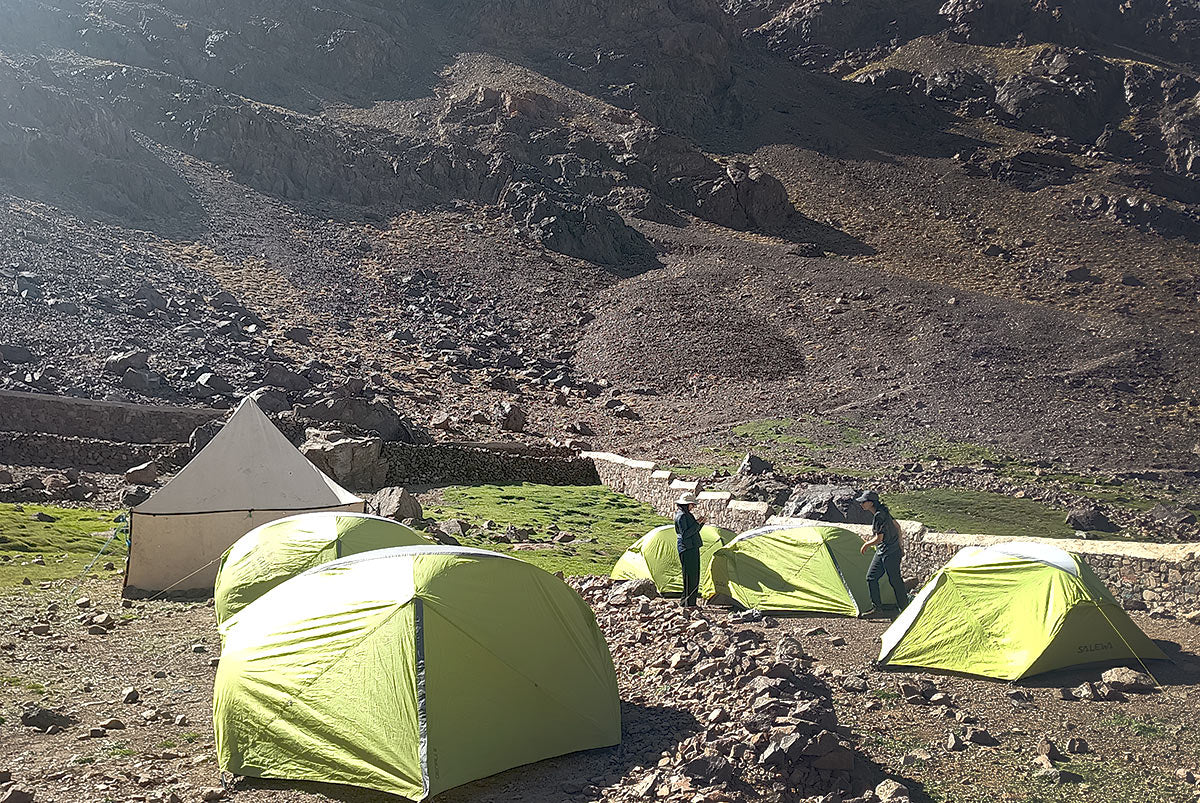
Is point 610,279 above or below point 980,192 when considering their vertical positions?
below

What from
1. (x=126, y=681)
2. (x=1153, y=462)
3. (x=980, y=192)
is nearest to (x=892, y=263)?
(x=980, y=192)

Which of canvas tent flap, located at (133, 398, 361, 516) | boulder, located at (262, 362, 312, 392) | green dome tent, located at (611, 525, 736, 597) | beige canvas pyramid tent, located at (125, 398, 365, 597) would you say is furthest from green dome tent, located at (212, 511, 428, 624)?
boulder, located at (262, 362, 312, 392)

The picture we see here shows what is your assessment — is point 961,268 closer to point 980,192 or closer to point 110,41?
point 980,192

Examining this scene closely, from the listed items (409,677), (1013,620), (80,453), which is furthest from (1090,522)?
(80,453)

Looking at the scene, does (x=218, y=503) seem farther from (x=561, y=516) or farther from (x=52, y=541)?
(x=561, y=516)

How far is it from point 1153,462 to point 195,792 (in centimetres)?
2748

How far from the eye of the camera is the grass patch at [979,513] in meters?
19.3

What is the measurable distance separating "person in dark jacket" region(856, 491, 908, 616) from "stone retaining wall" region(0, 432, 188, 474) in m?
17.3

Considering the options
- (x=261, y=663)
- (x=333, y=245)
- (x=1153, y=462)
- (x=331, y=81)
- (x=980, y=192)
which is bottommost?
(x=1153, y=462)

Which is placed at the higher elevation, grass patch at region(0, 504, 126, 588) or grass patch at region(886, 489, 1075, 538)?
grass patch at region(0, 504, 126, 588)

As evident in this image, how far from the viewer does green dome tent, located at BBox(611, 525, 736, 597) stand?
13297mm

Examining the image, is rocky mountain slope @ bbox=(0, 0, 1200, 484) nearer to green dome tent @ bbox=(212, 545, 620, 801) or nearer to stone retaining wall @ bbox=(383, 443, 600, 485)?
stone retaining wall @ bbox=(383, 443, 600, 485)

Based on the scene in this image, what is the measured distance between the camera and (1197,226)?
58.8m

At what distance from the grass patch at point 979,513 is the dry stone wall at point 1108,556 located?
4.05m
